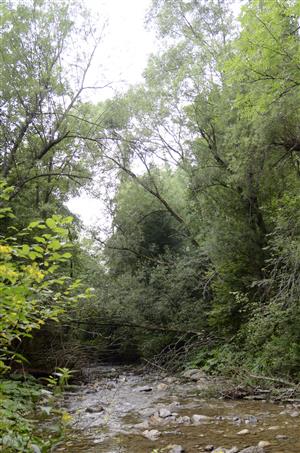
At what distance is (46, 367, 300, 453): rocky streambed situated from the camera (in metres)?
4.85

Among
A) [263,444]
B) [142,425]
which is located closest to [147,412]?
[142,425]

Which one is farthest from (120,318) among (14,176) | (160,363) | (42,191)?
(14,176)

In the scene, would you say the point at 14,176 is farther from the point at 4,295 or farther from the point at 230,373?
the point at 4,295

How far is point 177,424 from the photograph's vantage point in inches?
238

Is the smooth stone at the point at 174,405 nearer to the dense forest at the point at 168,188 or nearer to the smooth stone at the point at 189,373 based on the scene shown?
the dense forest at the point at 168,188

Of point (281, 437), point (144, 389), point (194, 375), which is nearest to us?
point (281, 437)

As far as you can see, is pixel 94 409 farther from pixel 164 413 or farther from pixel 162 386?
pixel 162 386

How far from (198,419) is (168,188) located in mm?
14440

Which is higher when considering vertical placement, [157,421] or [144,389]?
[157,421]

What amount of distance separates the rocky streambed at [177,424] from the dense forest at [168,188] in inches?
40.9

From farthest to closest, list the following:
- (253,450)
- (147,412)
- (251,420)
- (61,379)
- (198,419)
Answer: (147,412) → (198,419) → (251,420) → (253,450) → (61,379)

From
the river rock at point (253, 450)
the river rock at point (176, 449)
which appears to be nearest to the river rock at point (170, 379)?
the river rock at point (176, 449)

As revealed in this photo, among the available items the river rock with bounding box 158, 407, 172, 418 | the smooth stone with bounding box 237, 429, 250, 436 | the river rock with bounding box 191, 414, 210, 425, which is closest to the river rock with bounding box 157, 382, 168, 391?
the river rock with bounding box 158, 407, 172, 418

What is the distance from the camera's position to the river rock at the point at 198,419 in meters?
6.12
